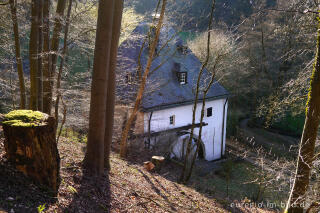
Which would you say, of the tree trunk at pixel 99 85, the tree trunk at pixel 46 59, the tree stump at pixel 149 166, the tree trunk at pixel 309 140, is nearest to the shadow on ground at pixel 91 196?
the tree trunk at pixel 99 85

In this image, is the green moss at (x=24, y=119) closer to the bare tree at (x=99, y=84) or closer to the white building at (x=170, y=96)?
the bare tree at (x=99, y=84)

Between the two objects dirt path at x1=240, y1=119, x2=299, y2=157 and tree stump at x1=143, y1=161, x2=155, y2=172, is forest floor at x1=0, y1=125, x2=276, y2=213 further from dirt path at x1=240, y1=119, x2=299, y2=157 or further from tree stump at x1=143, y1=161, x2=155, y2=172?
dirt path at x1=240, y1=119, x2=299, y2=157

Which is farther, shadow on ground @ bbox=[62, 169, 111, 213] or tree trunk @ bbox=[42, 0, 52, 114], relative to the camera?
tree trunk @ bbox=[42, 0, 52, 114]

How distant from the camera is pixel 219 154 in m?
23.5

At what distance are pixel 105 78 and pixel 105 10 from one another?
1.65m

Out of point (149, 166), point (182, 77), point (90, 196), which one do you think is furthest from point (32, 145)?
point (182, 77)

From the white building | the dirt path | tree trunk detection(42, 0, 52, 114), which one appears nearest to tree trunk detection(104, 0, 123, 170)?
tree trunk detection(42, 0, 52, 114)

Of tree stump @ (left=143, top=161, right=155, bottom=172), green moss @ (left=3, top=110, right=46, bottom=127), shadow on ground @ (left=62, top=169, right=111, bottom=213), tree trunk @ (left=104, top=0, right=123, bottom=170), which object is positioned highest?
tree trunk @ (left=104, top=0, right=123, bottom=170)

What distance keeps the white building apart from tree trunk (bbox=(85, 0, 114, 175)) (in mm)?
8048

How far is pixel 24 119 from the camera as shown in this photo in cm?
466

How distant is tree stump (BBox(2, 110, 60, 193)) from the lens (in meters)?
4.43

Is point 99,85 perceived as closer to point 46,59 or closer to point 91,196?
point 91,196

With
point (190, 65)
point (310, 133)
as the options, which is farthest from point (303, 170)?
point (190, 65)

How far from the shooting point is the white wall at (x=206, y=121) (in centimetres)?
1842
